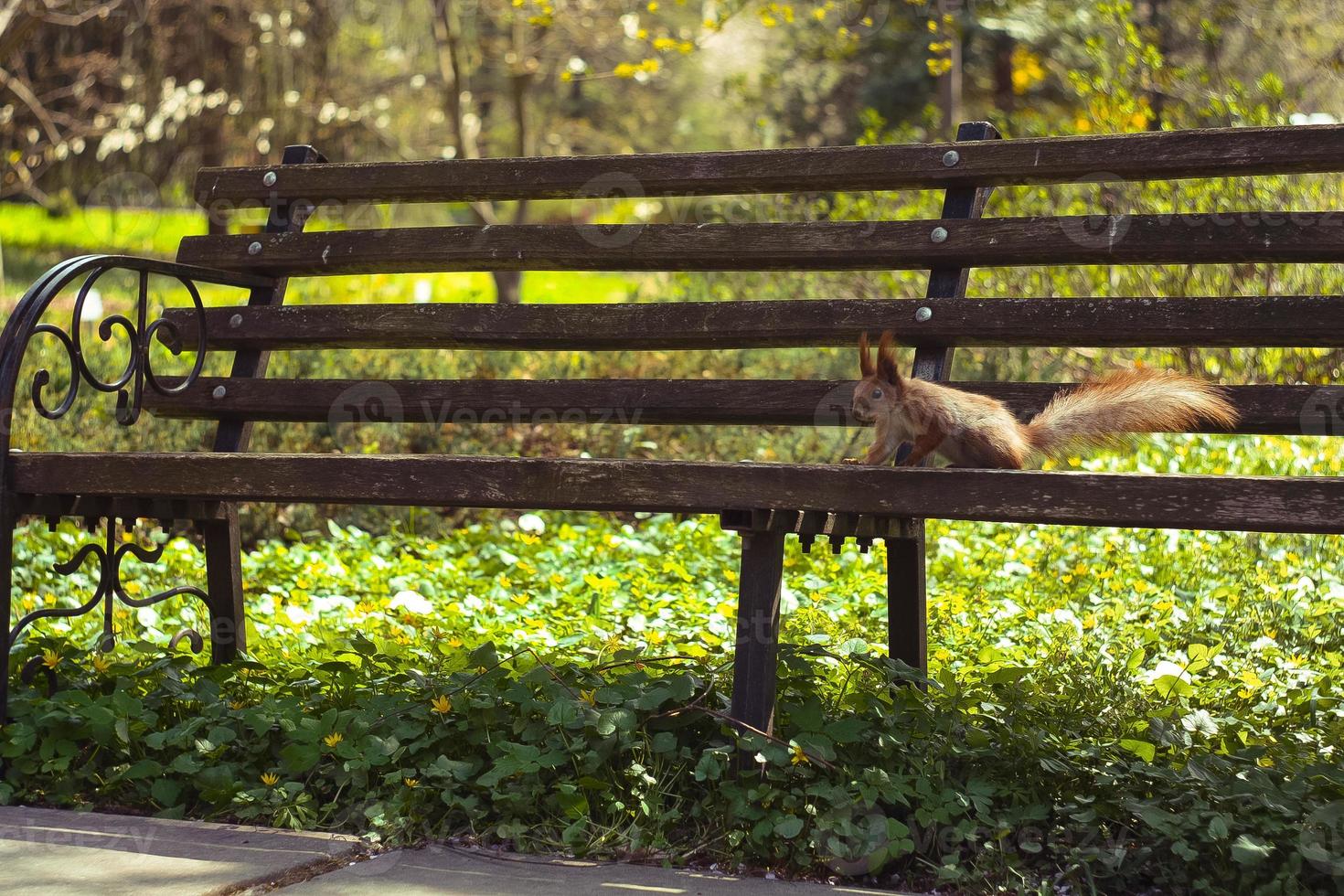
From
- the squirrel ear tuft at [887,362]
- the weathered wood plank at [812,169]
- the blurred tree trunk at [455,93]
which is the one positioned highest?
the blurred tree trunk at [455,93]

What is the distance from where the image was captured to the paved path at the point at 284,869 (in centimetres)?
221

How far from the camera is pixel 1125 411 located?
2.68 metres

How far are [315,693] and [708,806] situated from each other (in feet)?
3.63

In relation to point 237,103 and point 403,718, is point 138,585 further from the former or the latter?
point 237,103

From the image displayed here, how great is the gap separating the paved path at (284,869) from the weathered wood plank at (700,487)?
2.25 ft

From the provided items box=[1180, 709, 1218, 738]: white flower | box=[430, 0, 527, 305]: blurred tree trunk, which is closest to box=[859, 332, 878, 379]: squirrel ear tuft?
box=[1180, 709, 1218, 738]: white flower

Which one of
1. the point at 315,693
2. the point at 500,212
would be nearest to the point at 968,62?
the point at 500,212

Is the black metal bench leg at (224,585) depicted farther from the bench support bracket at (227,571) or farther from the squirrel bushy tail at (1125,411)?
the squirrel bushy tail at (1125,411)

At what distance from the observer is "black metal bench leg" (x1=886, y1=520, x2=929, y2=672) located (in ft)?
9.71

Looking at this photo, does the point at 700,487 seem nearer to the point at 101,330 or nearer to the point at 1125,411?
the point at 1125,411

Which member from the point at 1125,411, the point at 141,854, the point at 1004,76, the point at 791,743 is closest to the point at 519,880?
the point at 791,743

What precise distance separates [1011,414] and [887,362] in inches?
12.8

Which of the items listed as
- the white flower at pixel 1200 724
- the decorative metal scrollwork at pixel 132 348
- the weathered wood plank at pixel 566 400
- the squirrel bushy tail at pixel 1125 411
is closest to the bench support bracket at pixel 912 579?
the weathered wood plank at pixel 566 400

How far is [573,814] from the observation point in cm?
248
